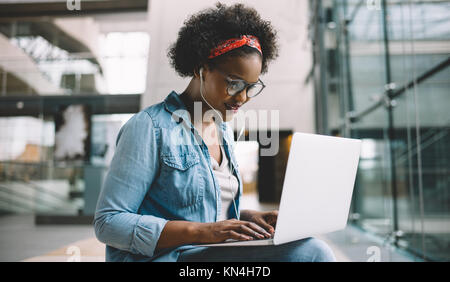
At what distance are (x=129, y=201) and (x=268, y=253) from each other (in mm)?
343

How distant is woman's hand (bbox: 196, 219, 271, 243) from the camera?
0.70 meters

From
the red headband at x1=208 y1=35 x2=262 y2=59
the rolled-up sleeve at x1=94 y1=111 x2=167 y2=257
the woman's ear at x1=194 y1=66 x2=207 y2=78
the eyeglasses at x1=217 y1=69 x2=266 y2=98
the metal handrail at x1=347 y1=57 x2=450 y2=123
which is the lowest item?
the rolled-up sleeve at x1=94 y1=111 x2=167 y2=257

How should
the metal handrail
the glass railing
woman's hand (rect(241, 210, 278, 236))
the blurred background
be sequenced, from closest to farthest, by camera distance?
woman's hand (rect(241, 210, 278, 236)) → the blurred background → the metal handrail → the glass railing

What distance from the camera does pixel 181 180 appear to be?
792 millimetres

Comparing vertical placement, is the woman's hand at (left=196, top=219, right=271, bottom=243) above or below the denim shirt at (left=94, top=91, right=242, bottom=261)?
below

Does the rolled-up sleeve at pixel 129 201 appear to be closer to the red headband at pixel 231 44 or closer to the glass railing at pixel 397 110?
the red headband at pixel 231 44

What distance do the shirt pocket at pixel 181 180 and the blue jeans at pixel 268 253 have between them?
0.40 feet

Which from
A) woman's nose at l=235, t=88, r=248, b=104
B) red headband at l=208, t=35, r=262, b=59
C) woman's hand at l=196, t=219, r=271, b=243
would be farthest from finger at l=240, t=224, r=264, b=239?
red headband at l=208, t=35, r=262, b=59

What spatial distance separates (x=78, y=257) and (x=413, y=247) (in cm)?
253

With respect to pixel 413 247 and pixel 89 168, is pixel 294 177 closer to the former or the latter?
pixel 413 247

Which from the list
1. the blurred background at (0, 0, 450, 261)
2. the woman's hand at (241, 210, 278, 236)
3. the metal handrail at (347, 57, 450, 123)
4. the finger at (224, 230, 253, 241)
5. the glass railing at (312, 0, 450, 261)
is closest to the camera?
the finger at (224, 230, 253, 241)

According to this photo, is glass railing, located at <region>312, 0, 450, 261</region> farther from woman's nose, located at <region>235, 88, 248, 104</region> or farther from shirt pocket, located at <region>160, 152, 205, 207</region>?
shirt pocket, located at <region>160, 152, 205, 207</region>

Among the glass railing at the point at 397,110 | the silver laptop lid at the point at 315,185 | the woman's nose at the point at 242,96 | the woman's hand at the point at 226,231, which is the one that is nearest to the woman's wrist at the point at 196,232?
the woman's hand at the point at 226,231
